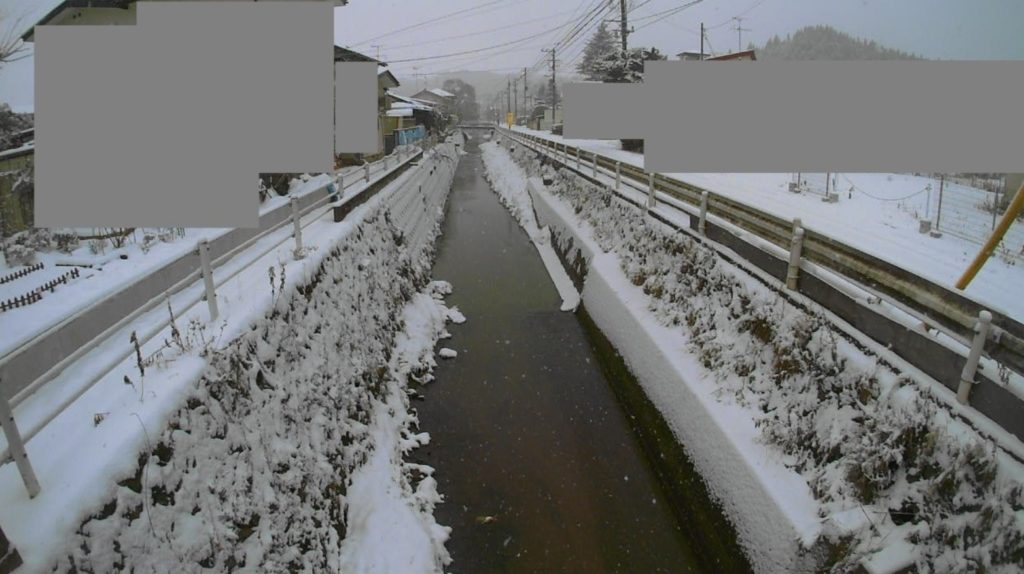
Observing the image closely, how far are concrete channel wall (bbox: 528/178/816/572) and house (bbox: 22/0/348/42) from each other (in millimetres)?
17234

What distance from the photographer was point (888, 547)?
3.95 meters

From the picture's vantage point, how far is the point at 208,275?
558cm

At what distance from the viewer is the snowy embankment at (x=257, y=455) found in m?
3.24

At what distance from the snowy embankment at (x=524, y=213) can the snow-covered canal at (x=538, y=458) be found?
33.3 inches

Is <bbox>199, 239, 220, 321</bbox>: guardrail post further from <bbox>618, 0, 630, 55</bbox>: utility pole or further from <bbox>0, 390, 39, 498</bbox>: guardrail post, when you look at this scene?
<bbox>618, 0, 630, 55</bbox>: utility pole

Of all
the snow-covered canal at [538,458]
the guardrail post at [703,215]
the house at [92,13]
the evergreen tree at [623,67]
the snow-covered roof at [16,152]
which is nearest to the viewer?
the snow-covered canal at [538,458]

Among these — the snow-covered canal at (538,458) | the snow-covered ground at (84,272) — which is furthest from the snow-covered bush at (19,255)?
the snow-covered canal at (538,458)

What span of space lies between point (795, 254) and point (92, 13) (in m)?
21.5

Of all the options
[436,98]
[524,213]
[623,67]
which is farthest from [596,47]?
[524,213]

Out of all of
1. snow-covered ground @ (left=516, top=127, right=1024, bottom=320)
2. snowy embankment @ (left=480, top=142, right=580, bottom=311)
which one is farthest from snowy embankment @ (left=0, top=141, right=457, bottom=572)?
snow-covered ground @ (left=516, top=127, right=1024, bottom=320)

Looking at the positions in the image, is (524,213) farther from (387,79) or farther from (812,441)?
(387,79)

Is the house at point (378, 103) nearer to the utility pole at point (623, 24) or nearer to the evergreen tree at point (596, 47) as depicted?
the utility pole at point (623, 24)

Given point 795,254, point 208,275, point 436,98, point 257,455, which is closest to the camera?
point 257,455

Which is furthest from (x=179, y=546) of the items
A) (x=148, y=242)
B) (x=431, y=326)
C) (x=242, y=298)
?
(x=148, y=242)
